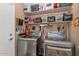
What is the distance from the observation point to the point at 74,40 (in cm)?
176

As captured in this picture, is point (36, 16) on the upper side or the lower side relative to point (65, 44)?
upper

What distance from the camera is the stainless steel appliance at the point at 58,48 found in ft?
5.81

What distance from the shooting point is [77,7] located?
178 centimetres

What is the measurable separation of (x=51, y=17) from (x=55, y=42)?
1.00 feet

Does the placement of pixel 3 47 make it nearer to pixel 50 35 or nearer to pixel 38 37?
pixel 38 37

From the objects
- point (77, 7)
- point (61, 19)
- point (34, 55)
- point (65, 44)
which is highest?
point (77, 7)

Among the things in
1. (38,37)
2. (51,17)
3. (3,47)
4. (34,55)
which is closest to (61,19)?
(51,17)

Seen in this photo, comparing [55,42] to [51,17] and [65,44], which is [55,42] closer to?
[65,44]

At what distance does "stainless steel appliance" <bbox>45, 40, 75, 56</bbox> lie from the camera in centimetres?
177

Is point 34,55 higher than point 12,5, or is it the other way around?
point 12,5

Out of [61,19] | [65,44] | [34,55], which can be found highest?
[61,19]

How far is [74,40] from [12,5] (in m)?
0.85

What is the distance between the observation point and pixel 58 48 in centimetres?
180

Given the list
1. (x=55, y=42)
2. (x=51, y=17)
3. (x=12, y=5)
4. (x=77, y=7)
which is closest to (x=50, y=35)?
(x=55, y=42)
